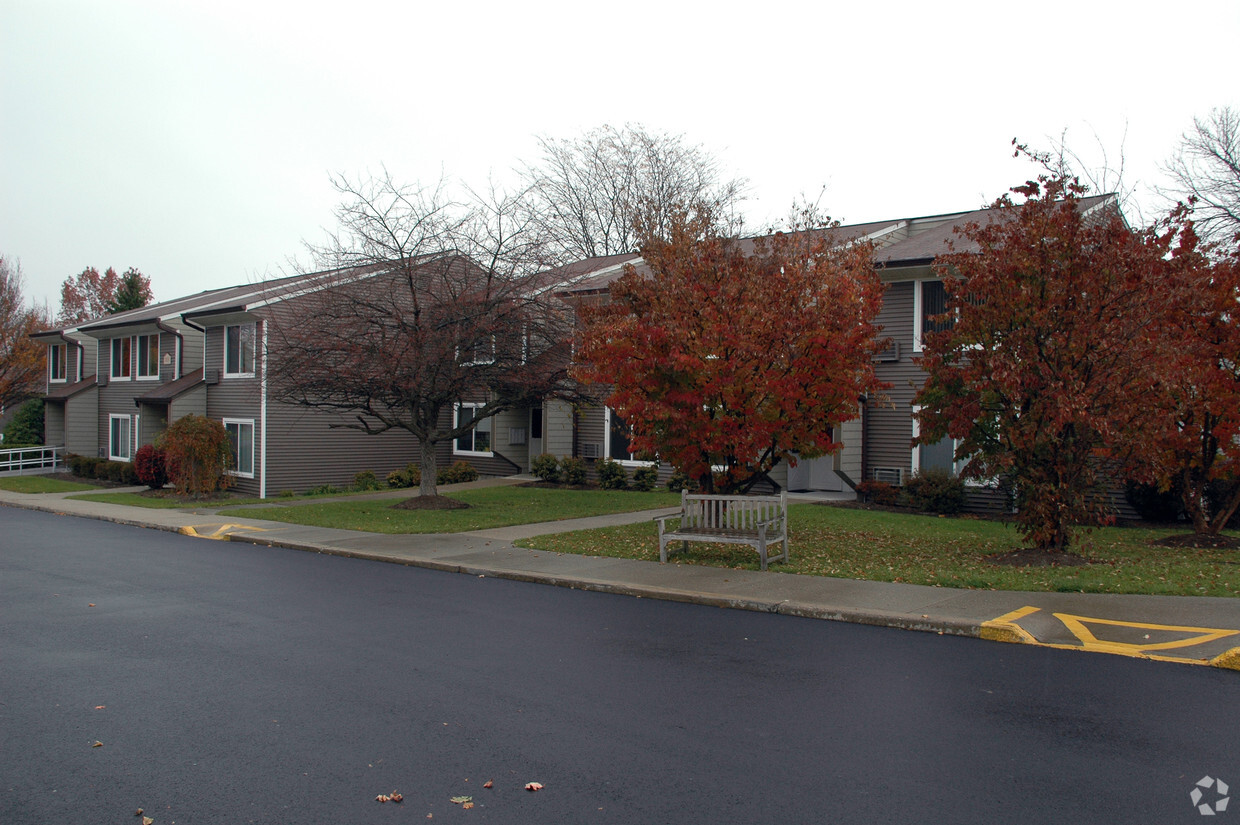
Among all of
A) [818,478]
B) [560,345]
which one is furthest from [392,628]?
[818,478]

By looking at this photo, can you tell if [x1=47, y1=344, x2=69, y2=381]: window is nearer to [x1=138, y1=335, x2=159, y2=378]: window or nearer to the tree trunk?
[x1=138, y1=335, x2=159, y2=378]: window

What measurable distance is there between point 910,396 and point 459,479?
46.5ft

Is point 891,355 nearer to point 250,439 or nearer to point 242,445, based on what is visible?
point 250,439

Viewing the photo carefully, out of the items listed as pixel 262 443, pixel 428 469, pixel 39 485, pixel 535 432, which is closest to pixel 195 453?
pixel 262 443

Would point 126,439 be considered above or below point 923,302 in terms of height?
below

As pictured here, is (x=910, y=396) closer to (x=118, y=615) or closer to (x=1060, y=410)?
(x=1060, y=410)

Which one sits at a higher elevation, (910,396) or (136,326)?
(136,326)

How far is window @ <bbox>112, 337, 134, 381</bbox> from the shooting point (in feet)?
109

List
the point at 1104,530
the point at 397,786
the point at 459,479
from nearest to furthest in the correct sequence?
the point at 397,786, the point at 1104,530, the point at 459,479

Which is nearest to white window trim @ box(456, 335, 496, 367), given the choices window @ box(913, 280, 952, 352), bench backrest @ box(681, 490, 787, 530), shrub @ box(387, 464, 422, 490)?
shrub @ box(387, 464, 422, 490)

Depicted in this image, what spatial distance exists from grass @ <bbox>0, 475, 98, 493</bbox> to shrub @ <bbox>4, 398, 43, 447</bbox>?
25.8 ft

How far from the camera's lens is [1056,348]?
1188cm

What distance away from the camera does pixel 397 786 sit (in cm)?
504

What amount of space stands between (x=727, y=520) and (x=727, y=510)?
0.57ft
